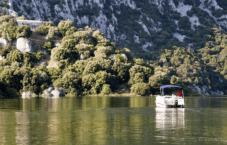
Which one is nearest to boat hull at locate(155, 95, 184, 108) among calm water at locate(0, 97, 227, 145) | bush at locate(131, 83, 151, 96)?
calm water at locate(0, 97, 227, 145)

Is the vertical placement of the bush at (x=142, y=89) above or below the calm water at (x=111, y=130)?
above

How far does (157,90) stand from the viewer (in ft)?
568

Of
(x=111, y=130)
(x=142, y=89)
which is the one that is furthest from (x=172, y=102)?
(x=142, y=89)

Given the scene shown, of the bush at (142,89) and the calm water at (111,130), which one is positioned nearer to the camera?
the calm water at (111,130)

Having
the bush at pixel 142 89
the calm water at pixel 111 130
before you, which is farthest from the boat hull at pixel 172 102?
the bush at pixel 142 89

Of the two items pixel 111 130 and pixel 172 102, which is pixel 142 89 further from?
pixel 111 130

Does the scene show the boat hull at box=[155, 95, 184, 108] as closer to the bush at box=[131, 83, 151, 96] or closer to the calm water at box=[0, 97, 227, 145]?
the calm water at box=[0, 97, 227, 145]

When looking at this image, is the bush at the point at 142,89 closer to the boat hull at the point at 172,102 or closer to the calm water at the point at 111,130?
the boat hull at the point at 172,102

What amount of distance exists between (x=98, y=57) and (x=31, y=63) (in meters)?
28.8

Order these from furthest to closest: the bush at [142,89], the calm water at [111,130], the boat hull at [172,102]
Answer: the bush at [142,89]
the boat hull at [172,102]
the calm water at [111,130]

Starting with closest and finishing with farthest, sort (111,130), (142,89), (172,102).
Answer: (111,130)
(172,102)
(142,89)

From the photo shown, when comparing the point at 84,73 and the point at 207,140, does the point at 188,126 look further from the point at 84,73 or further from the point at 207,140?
the point at 84,73

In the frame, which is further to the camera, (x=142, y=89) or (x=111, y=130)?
(x=142, y=89)

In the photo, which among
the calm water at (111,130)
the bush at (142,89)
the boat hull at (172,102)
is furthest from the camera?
the bush at (142,89)
